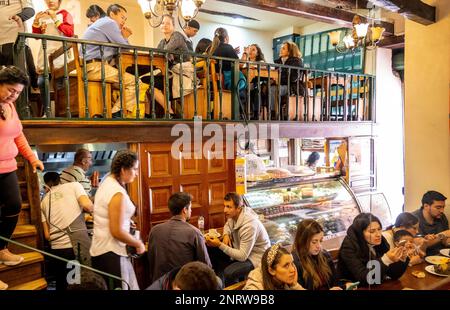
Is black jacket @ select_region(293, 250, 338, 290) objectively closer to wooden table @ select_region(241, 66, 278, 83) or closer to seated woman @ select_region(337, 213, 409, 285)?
seated woman @ select_region(337, 213, 409, 285)

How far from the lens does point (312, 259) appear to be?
104 inches

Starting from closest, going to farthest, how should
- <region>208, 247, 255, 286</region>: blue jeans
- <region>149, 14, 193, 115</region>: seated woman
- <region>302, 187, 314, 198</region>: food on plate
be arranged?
<region>208, 247, 255, 286</region>: blue jeans
<region>149, 14, 193, 115</region>: seated woman
<region>302, 187, 314, 198</region>: food on plate

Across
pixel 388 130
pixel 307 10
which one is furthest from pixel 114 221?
pixel 388 130

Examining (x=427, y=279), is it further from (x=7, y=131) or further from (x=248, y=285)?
(x=7, y=131)

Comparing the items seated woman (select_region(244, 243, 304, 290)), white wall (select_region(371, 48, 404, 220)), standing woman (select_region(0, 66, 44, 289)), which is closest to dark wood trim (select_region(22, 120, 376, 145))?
standing woman (select_region(0, 66, 44, 289))

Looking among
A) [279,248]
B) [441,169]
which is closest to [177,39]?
[279,248]

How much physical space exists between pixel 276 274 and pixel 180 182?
2.14 meters

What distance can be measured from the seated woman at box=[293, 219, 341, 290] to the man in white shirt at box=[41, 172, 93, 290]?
1741 mm

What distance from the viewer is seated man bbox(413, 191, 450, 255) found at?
349 centimetres

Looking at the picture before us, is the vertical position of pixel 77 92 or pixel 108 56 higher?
pixel 108 56

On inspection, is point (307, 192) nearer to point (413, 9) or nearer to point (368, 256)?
point (368, 256)

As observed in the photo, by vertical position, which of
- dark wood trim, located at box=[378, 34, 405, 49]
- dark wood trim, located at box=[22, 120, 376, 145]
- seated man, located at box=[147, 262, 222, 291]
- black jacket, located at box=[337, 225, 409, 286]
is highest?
dark wood trim, located at box=[378, 34, 405, 49]

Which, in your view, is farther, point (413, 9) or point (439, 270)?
point (413, 9)
